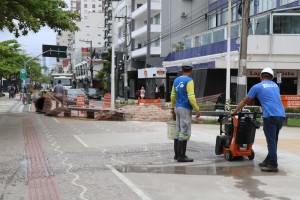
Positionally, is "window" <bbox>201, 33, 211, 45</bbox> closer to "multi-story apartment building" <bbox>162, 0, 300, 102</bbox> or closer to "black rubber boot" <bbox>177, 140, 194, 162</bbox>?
"multi-story apartment building" <bbox>162, 0, 300, 102</bbox>

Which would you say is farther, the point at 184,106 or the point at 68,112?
the point at 68,112

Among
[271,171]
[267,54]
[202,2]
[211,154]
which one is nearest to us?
[271,171]

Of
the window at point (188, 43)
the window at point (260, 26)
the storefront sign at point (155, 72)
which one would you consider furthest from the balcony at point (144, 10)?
the window at point (260, 26)

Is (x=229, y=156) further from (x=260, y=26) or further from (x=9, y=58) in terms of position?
(x=9, y=58)

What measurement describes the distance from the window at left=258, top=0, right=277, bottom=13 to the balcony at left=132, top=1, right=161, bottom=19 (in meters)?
15.9

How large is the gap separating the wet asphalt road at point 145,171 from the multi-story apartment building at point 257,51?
733 inches

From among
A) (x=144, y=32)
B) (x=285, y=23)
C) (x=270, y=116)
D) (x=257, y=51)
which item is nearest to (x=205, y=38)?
(x=257, y=51)

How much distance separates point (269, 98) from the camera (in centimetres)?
833

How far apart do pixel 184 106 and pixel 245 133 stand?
4.16 feet

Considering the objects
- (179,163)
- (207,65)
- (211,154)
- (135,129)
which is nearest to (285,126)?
(135,129)

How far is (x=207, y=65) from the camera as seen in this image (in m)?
33.3

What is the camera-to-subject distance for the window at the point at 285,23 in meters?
31.2

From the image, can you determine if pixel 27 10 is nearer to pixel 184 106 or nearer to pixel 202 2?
pixel 184 106

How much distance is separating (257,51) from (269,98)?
2364 centimetres
